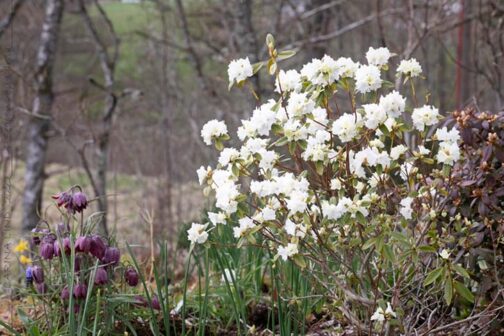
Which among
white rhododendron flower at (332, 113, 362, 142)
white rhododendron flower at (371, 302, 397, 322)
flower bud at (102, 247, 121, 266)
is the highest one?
white rhododendron flower at (332, 113, 362, 142)

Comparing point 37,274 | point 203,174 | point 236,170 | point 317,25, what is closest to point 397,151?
point 236,170

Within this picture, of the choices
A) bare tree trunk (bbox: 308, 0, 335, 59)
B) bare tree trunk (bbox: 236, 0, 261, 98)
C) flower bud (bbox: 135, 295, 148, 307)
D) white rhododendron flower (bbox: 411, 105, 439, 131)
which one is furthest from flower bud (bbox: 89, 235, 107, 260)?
bare tree trunk (bbox: 308, 0, 335, 59)

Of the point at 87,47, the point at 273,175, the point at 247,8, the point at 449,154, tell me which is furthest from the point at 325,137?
the point at 87,47

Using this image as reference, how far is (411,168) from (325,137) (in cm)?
31

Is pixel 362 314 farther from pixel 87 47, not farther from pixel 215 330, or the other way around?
pixel 87 47

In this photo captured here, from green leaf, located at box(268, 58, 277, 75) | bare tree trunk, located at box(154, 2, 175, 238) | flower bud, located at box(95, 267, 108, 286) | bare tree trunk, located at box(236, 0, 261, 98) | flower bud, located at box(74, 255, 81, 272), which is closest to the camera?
green leaf, located at box(268, 58, 277, 75)

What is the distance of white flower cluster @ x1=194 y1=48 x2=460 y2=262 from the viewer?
1.93m

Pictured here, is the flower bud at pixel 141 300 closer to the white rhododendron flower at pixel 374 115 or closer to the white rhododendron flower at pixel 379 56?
the white rhododendron flower at pixel 374 115

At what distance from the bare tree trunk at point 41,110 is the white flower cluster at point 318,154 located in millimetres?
4472

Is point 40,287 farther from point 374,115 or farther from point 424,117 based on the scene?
point 424,117

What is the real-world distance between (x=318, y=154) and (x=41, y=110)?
4765mm

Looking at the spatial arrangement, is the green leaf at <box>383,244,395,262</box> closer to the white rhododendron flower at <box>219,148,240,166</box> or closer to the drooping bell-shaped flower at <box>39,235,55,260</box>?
the white rhododendron flower at <box>219,148,240,166</box>

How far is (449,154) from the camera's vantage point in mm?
1959

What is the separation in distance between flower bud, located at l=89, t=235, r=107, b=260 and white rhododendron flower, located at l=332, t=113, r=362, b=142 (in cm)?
90
